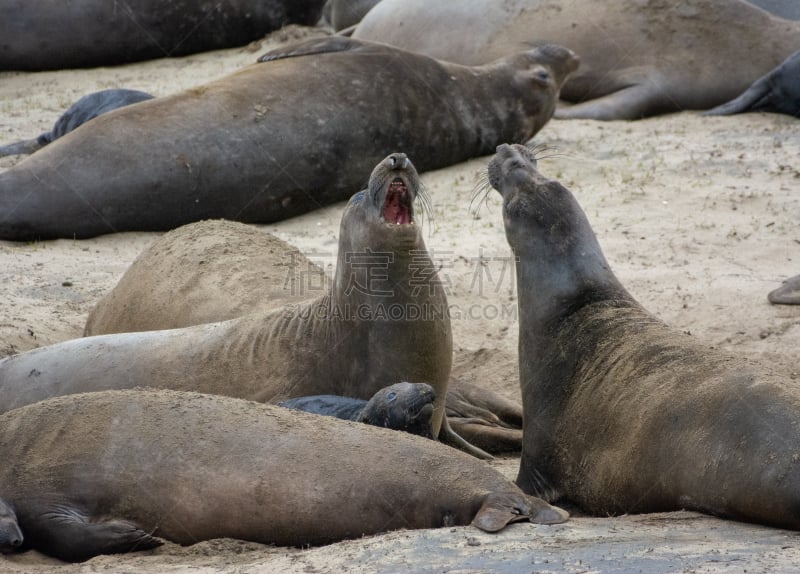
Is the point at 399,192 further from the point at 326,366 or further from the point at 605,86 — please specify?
the point at 605,86

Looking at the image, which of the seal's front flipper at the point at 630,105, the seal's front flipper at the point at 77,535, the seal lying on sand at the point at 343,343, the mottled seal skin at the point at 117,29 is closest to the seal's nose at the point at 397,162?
the seal lying on sand at the point at 343,343

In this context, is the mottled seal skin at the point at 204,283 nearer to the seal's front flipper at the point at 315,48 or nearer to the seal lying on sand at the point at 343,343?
the seal lying on sand at the point at 343,343

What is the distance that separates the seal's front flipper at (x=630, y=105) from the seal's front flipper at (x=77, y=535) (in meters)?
6.90

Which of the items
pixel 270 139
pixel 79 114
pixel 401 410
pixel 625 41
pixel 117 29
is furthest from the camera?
pixel 117 29

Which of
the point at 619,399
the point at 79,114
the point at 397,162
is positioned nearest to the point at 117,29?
the point at 79,114

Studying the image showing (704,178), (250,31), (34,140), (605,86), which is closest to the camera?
(704,178)

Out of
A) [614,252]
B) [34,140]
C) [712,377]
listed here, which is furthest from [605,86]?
[712,377]

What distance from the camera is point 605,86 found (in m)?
10.8

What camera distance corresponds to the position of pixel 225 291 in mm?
6383

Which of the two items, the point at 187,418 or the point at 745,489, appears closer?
the point at 745,489

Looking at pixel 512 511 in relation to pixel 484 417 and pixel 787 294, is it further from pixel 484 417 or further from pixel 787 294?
pixel 787 294

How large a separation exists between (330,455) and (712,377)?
4.18 feet

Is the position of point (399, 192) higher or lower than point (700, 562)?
higher

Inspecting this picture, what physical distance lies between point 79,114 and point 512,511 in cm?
668
